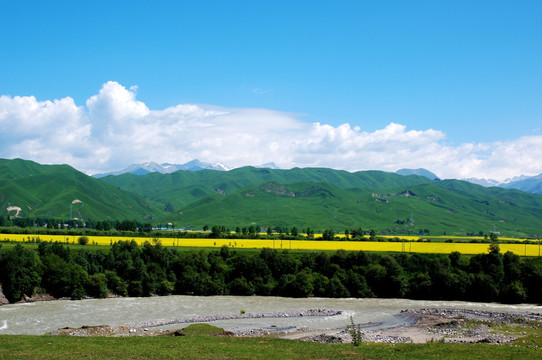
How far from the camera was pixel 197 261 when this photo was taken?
82.1 m

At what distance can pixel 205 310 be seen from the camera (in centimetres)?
6500

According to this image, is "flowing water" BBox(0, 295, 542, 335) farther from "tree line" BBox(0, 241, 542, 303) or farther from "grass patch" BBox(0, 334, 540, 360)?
"grass patch" BBox(0, 334, 540, 360)

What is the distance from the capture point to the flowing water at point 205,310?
177 feet

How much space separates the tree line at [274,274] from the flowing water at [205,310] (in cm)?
285

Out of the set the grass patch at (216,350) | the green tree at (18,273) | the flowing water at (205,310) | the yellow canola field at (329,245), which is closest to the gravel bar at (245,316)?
the flowing water at (205,310)

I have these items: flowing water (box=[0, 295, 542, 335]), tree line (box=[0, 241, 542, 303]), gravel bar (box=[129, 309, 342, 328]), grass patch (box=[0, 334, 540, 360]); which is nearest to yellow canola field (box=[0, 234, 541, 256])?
tree line (box=[0, 241, 542, 303])

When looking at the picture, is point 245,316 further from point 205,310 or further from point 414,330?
point 414,330

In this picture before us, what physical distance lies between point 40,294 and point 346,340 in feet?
172

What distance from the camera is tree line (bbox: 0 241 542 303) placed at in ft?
239

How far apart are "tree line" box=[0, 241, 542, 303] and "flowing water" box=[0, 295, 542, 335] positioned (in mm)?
2855

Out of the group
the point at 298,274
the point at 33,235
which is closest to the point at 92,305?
→ the point at 298,274

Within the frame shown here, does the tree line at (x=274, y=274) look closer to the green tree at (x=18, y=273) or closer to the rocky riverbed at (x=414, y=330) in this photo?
the green tree at (x=18, y=273)

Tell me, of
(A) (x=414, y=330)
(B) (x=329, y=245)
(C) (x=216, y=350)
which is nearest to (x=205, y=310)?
(A) (x=414, y=330)

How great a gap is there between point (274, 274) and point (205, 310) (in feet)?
69.3
